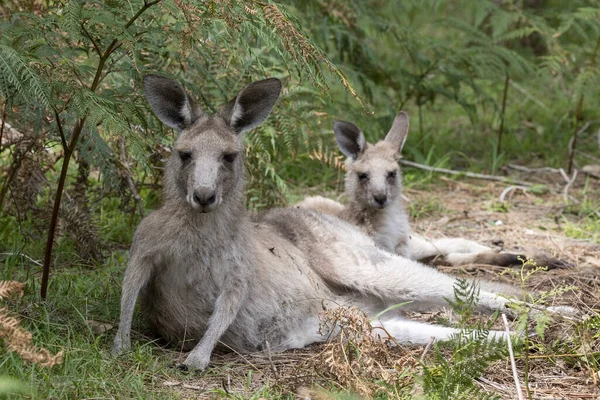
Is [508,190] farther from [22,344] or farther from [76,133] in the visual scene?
[22,344]

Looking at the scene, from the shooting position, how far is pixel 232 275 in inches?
173

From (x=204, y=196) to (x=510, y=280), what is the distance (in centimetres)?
255

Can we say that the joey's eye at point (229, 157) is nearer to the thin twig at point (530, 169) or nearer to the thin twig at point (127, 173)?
the thin twig at point (127, 173)

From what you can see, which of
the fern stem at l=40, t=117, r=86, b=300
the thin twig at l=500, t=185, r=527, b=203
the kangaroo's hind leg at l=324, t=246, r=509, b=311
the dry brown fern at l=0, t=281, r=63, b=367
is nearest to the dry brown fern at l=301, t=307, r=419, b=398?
the kangaroo's hind leg at l=324, t=246, r=509, b=311

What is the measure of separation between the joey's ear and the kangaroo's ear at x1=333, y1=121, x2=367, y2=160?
2231 mm

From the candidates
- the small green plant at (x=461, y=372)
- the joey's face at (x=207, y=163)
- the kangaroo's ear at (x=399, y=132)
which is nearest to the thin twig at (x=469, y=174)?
the kangaroo's ear at (x=399, y=132)

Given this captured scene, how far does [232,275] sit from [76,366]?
95 cm

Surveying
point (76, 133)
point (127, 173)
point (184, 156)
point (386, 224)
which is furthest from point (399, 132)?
point (76, 133)

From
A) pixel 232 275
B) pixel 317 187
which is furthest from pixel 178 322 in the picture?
pixel 317 187

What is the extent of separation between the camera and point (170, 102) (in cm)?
451

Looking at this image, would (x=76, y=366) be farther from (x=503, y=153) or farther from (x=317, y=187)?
(x=503, y=153)

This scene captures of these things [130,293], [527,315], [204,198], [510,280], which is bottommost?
[510,280]

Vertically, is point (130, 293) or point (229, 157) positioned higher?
point (229, 157)

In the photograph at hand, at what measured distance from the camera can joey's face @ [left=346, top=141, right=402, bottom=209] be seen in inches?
252
